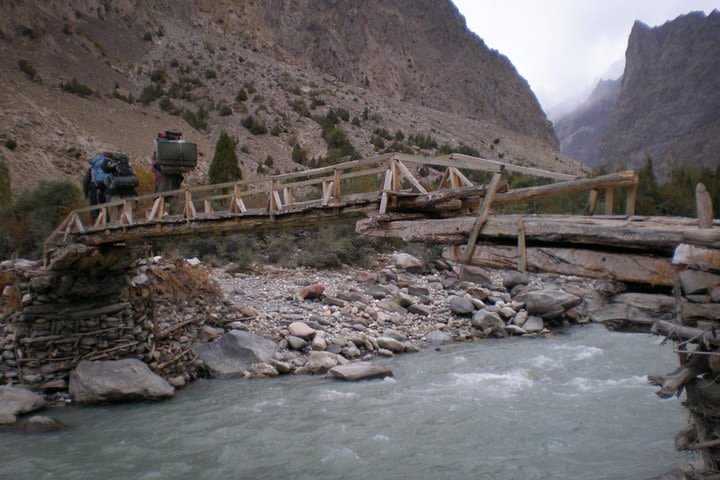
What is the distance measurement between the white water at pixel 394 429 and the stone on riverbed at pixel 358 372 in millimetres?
216

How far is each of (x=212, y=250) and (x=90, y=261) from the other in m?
10.4

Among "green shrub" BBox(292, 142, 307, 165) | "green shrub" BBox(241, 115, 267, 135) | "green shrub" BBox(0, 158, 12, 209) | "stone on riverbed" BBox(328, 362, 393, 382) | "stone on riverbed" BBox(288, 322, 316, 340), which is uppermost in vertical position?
"green shrub" BBox(241, 115, 267, 135)

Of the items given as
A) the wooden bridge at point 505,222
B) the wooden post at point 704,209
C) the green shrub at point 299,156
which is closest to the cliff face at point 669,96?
the green shrub at point 299,156

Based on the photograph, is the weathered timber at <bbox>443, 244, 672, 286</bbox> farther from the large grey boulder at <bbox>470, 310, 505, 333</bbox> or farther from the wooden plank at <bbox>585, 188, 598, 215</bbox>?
the large grey boulder at <bbox>470, 310, 505, 333</bbox>

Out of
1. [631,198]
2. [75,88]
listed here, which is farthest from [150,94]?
[631,198]

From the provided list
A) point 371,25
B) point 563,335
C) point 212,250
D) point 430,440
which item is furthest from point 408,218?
point 371,25

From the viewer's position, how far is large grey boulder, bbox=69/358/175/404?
1055cm

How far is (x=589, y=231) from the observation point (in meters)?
4.41

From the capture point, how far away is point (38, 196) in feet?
68.8

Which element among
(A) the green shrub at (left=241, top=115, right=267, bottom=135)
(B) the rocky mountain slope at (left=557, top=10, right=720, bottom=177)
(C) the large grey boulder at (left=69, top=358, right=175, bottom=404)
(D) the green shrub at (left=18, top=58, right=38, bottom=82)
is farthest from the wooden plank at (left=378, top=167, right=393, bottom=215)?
(B) the rocky mountain slope at (left=557, top=10, right=720, bottom=177)

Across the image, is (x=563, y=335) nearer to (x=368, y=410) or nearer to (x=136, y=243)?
(x=368, y=410)

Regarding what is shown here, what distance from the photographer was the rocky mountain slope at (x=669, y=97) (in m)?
57.1

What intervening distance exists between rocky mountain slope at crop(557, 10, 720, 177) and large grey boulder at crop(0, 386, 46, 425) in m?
49.5

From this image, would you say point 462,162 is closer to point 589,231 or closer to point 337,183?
point 589,231
